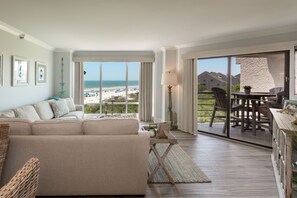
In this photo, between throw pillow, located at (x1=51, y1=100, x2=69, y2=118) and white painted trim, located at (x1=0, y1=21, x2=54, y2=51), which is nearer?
white painted trim, located at (x1=0, y1=21, x2=54, y2=51)

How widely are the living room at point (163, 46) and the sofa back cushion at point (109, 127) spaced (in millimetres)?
827

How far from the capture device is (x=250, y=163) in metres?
3.85

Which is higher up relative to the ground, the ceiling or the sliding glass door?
the ceiling

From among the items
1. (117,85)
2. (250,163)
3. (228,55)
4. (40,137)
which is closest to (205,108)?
(228,55)

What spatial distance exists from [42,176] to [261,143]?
171 inches

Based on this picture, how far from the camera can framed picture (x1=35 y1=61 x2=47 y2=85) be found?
229 inches

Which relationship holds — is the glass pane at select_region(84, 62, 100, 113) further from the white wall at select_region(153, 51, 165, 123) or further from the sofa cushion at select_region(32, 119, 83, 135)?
the sofa cushion at select_region(32, 119, 83, 135)

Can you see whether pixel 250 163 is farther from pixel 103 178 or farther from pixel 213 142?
pixel 103 178

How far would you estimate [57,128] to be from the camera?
261 centimetres

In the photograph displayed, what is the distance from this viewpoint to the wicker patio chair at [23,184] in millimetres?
693

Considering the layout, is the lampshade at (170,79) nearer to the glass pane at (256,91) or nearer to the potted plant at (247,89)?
the glass pane at (256,91)

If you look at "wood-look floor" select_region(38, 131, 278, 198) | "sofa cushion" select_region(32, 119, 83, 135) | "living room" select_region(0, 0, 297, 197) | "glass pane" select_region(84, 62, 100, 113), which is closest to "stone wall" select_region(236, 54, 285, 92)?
"living room" select_region(0, 0, 297, 197)

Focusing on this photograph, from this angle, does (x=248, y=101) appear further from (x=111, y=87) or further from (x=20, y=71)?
(x=20, y=71)

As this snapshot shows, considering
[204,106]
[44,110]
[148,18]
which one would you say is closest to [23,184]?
[148,18]
